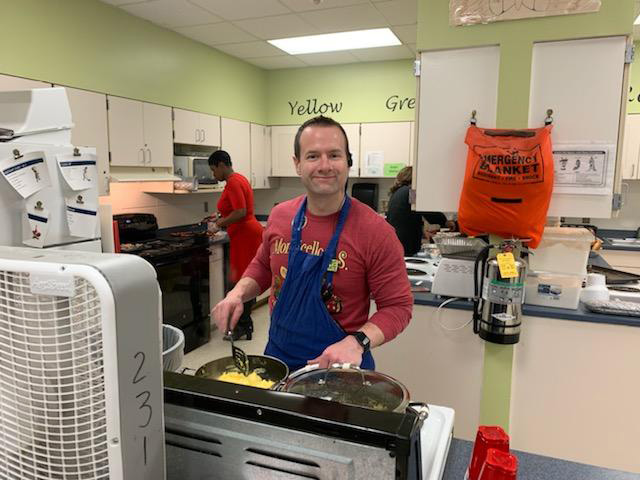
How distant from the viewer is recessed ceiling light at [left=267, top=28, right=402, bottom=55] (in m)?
4.52

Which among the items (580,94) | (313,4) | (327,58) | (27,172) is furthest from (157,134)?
(580,94)

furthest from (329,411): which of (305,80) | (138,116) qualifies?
(305,80)

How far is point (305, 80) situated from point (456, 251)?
13.8 feet

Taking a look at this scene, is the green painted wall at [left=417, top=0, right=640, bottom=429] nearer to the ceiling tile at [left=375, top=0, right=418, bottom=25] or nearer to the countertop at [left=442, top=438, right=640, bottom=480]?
the countertop at [left=442, top=438, right=640, bottom=480]

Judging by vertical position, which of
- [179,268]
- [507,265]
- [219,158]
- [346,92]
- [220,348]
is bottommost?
[220,348]

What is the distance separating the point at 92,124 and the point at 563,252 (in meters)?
3.27

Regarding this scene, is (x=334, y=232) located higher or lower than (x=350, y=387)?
higher

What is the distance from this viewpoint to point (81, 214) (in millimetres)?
1521

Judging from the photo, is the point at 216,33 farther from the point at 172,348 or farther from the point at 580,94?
the point at 172,348

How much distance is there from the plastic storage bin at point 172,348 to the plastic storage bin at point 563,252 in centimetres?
188

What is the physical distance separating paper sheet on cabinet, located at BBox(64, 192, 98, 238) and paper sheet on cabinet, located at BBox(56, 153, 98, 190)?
4 cm

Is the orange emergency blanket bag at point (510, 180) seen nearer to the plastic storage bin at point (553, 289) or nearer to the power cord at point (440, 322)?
the plastic storage bin at point (553, 289)

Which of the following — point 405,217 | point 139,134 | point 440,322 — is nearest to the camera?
point 440,322

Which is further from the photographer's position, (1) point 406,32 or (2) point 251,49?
(2) point 251,49
